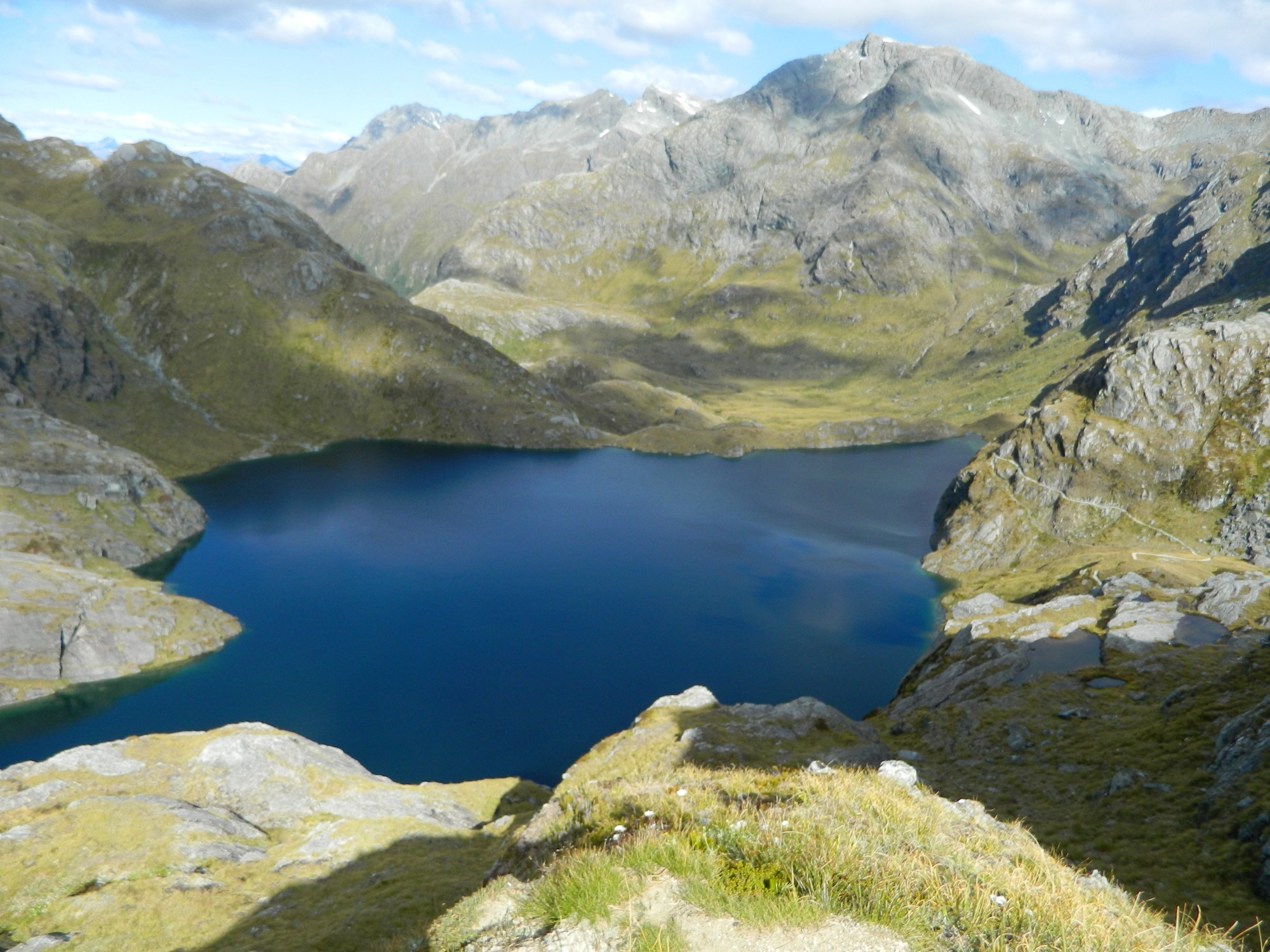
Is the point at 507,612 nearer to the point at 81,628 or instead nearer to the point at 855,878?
the point at 81,628

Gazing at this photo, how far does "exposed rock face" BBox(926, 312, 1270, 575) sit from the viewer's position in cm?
12150

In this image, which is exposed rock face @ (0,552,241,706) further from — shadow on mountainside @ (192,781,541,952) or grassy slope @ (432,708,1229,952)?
grassy slope @ (432,708,1229,952)

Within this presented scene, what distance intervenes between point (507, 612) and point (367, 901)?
73.9m

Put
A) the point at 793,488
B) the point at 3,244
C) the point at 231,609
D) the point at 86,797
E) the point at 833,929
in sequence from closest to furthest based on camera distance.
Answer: the point at 833,929, the point at 86,797, the point at 231,609, the point at 793,488, the point at 3,244

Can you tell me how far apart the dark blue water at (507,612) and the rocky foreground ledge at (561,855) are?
23105mm

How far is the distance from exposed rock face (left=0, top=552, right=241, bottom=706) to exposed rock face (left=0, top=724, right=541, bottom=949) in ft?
146

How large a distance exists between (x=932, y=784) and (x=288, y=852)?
3637cm

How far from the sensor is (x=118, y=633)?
8931 centimetres

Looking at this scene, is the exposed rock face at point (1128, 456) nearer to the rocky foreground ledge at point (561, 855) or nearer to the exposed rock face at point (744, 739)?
the exposed rock face at point (744, 739)

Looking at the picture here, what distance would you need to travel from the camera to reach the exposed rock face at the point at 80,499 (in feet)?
359

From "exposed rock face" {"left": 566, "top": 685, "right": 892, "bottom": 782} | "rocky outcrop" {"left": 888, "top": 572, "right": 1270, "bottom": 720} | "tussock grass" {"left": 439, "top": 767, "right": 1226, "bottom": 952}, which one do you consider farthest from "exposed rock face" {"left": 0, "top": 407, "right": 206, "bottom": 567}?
"tussock grass" {"left": 439, "top": 767, "right": 1226, "bottom": 952}

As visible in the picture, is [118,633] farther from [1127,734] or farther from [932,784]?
[1127,734]

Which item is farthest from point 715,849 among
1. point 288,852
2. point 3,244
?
point 3,244

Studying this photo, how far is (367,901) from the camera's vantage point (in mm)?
29250
